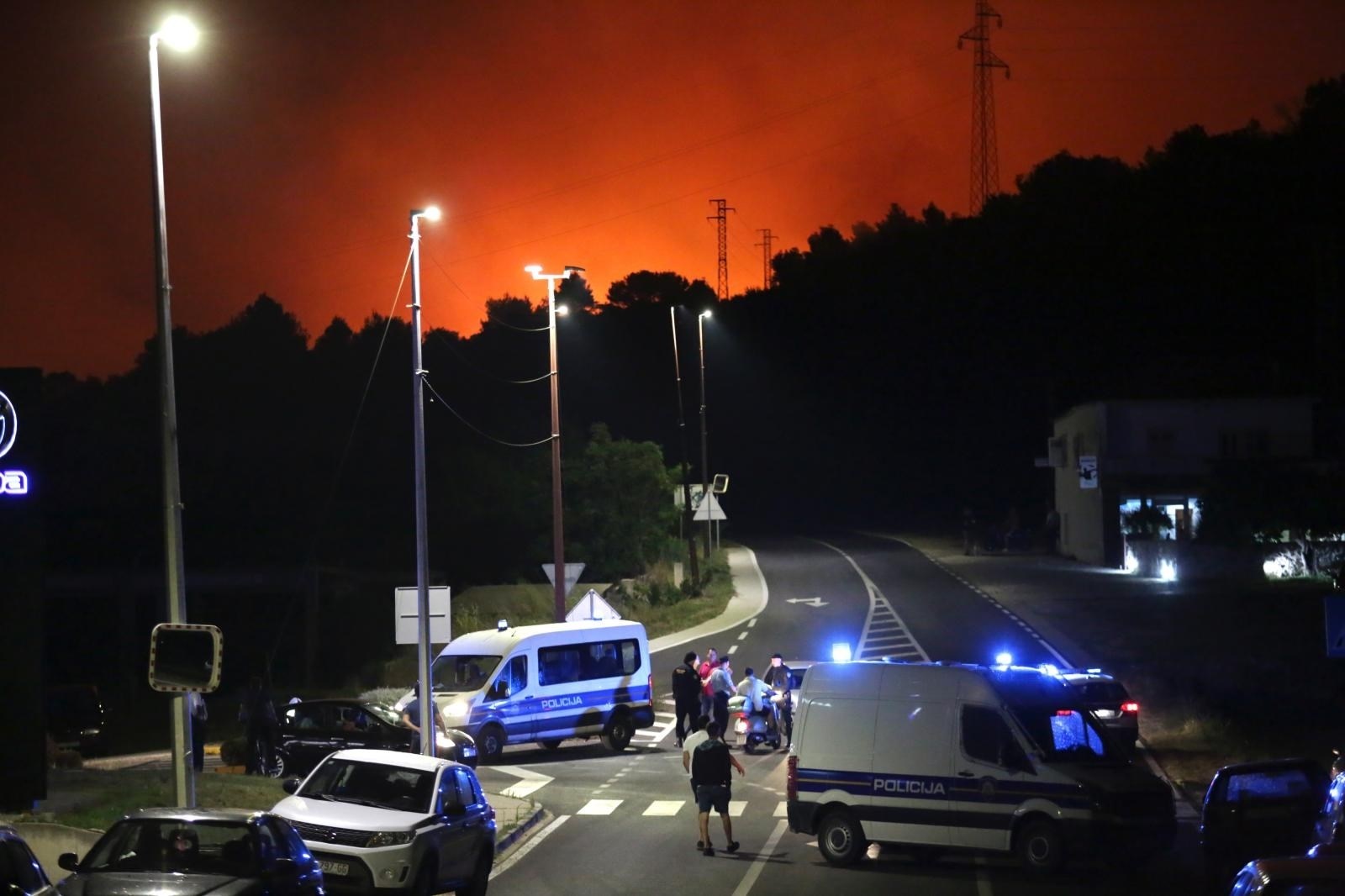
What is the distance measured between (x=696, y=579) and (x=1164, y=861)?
40783 millimetres

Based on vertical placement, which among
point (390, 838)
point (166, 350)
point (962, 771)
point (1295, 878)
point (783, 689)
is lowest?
point (783, 689)

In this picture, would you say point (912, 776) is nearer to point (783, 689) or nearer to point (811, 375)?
point (783, 689)

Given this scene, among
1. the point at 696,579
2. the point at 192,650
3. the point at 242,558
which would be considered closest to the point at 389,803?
the point at 192,650

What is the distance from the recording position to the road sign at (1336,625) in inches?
816

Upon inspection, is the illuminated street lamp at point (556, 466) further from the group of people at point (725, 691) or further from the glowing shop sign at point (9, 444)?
the glowing shop sign at point (9, 444)

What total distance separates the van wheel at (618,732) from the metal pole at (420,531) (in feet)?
23.9

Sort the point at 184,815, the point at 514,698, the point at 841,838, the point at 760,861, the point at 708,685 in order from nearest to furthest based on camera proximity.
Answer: the point at 184,815
the point at 841,838
the point at 760,861
the point at 514,698
the point at 708,685

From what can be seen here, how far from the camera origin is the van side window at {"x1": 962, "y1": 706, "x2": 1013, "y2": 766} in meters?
17.1

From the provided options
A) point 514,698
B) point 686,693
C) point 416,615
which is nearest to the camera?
point 416,615

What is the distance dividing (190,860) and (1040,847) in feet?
31.6

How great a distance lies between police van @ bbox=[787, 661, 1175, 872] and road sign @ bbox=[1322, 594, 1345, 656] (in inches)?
207

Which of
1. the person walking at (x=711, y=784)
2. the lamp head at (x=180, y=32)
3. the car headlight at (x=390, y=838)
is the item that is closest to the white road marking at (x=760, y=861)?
the person walking at (x=711, y=784)

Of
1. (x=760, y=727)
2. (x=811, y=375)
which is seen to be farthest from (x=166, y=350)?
(x=811, y=375)

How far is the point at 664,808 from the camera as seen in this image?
22188 mm
